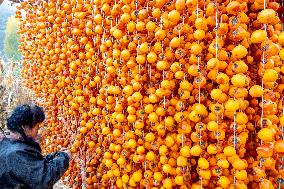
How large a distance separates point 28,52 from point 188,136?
174 inches

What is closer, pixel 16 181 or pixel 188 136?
pixel 188 136

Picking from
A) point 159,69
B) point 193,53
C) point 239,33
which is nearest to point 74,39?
point 159,69

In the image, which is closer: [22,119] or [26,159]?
[26,159]

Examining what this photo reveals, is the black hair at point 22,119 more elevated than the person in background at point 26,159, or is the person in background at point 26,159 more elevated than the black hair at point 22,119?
the black hair at point 22,119

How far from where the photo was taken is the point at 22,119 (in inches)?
106

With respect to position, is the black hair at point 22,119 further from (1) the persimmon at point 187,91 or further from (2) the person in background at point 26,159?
(1) the persimmon at point 187,91

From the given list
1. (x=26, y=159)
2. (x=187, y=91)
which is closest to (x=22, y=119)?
(x=26, y=159)

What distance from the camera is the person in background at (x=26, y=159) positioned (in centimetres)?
252

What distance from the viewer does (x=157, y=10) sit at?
2174 millimetres

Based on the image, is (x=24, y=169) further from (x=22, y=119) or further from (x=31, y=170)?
(x=22, y=119)

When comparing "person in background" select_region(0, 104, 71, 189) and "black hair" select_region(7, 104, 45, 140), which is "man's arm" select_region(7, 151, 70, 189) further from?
"black hair" select_region(7, 104, 45, 140)

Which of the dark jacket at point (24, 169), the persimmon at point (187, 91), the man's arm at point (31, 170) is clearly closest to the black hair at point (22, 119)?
the dark jacket at point (24, 169)

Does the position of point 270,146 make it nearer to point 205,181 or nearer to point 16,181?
point 205,181

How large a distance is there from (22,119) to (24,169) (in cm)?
43
